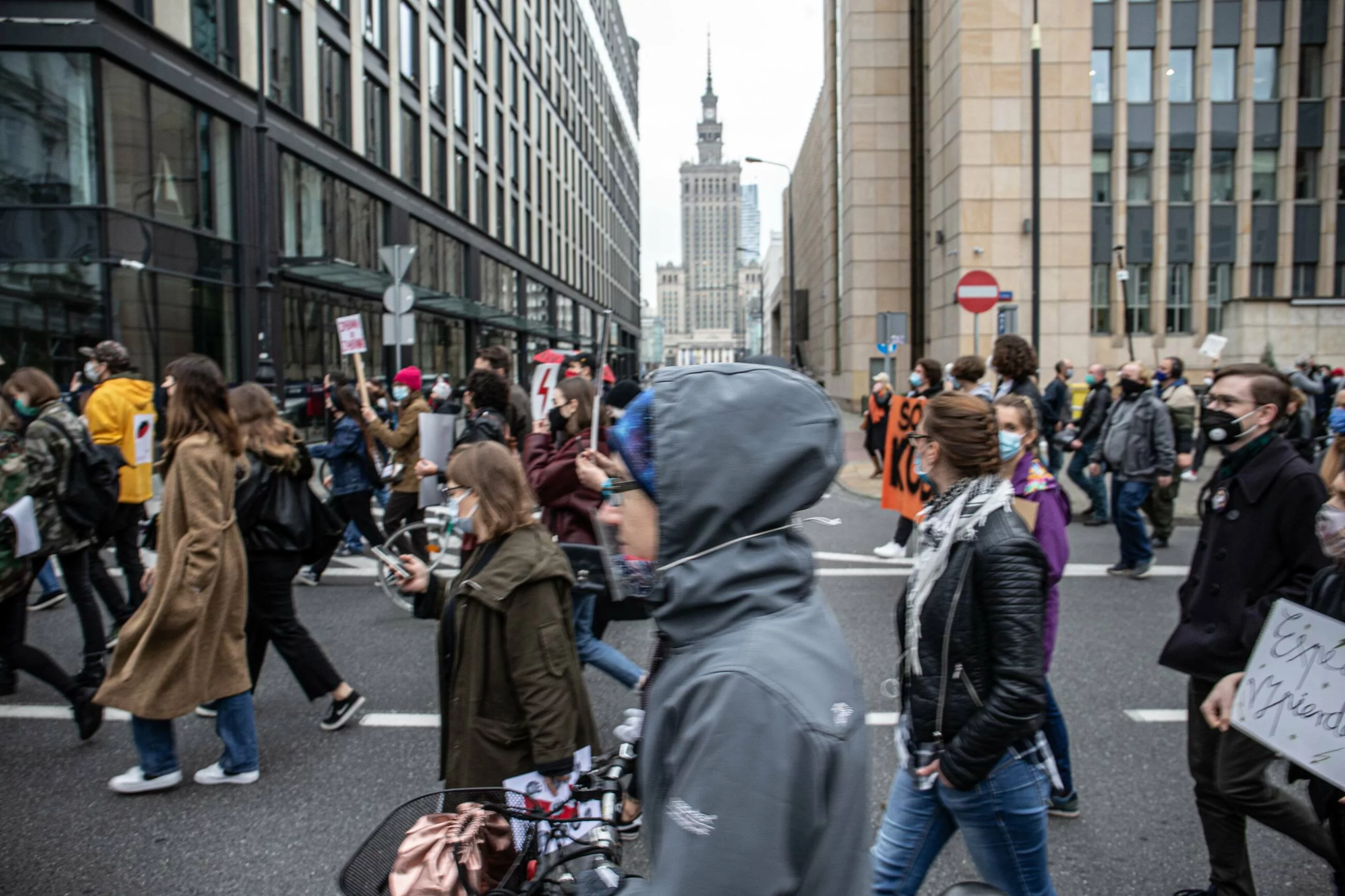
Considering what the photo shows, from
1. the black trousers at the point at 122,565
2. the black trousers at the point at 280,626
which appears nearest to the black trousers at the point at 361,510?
the black trousers at the point at 122,565

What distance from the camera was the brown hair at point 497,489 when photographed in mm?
3492

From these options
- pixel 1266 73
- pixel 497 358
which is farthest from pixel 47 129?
pixel 1266 73

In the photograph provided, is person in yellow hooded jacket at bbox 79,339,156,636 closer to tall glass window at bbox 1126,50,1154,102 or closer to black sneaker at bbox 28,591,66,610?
black sneaker at bbox 28,591,66,610

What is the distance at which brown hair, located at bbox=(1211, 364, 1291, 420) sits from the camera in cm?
340

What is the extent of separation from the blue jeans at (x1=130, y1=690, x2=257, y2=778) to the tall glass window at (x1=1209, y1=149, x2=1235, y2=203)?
3927 centimetres

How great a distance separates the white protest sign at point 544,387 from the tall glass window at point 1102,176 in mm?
31954

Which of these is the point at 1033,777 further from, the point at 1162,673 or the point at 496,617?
the point at 1162,673

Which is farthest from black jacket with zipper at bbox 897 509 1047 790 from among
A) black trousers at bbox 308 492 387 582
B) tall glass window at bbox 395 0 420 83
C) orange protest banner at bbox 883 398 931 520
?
tall glass window at bbox 395 0 420 83

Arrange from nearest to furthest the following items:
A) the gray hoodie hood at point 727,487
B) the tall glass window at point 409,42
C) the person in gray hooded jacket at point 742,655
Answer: the person in gray hooded jacket at point 742,655
the gray hoodie hood at point 727,487
the tall glass window at point 409,42

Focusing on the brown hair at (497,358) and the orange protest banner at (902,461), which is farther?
the orange protest banner at (902,461)

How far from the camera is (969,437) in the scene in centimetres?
291

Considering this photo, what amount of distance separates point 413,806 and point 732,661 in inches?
40.7

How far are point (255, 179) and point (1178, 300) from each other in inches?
1227

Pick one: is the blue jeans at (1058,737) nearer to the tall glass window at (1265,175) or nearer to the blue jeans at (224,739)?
the blue jeans at (224,739)
